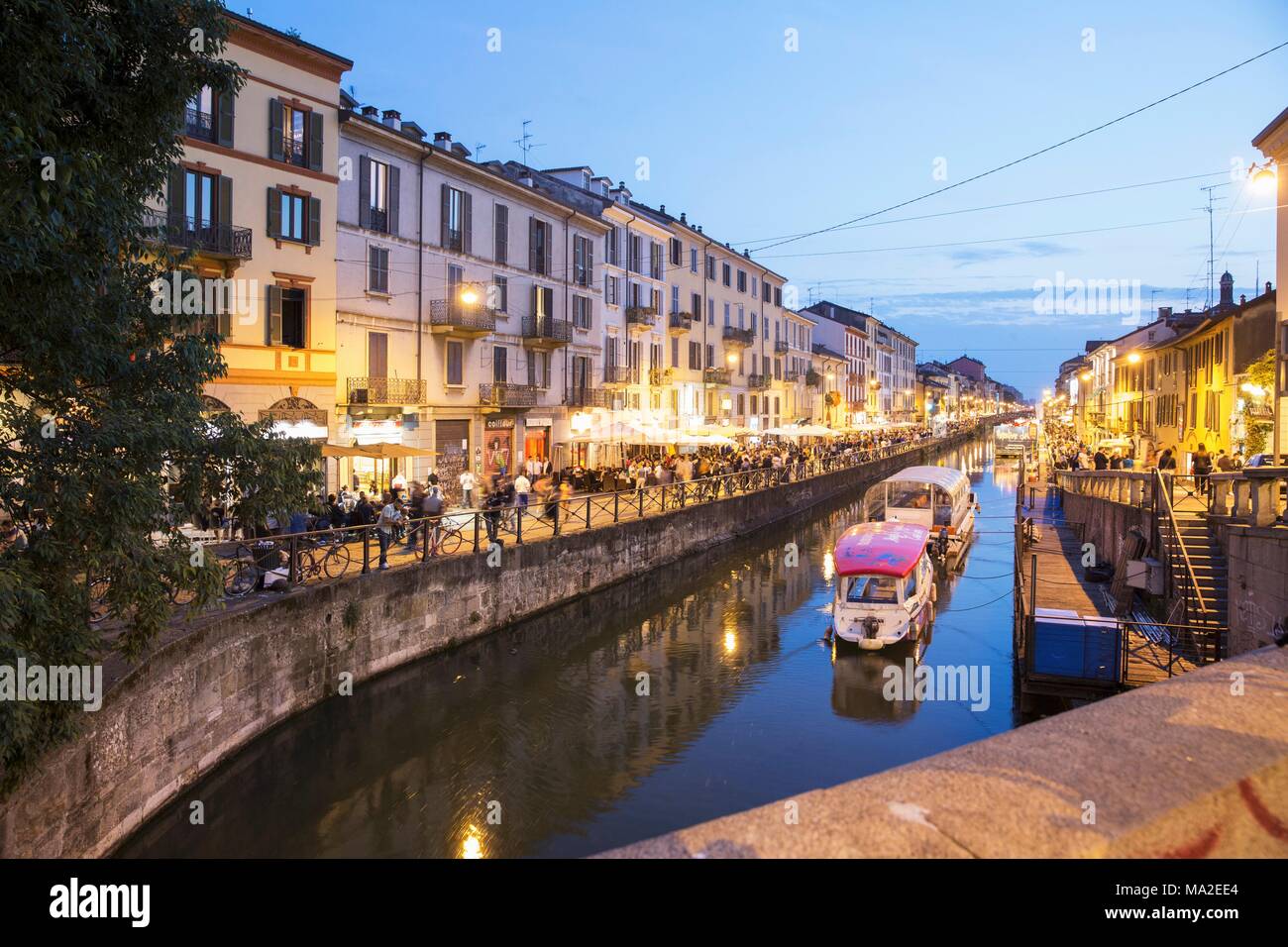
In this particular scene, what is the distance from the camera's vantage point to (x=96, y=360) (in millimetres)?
7805

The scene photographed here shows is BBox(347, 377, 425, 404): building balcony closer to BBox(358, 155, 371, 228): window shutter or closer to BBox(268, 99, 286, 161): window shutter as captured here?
BBox(358, 155, 371, 228): window shutter

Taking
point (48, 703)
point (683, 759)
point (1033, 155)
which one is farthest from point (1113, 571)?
point (48, 703)

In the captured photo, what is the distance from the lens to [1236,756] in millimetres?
2756

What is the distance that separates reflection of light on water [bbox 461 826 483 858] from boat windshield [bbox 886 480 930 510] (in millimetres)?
24415

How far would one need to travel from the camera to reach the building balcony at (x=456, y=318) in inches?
1150

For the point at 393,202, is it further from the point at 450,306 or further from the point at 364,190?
the point at 450,306

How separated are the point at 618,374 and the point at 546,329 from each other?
7.81 metres

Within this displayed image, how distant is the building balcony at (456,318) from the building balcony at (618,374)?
11804mm

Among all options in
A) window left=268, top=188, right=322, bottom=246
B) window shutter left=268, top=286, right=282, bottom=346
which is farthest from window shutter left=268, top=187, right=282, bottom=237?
window shutter left=268, top=286, right=282, bottom=346

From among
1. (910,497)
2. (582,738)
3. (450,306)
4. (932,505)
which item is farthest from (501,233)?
(582,738)

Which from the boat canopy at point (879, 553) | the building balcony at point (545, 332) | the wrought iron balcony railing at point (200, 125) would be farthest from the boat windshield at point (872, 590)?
the building balcony at point (545, 332)

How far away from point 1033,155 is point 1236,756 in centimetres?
1927
